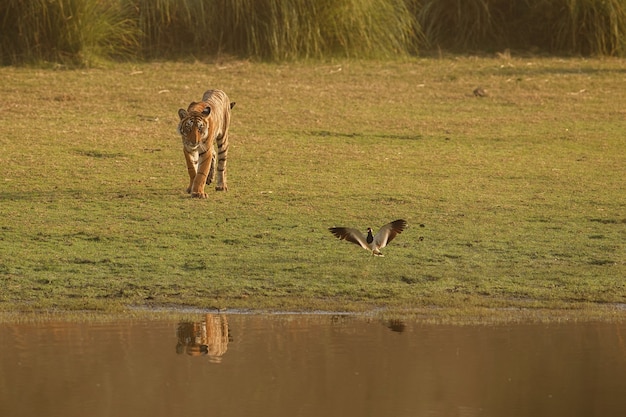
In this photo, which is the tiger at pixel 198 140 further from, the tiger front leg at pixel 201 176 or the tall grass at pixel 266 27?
the tall grass at pixel 266 27

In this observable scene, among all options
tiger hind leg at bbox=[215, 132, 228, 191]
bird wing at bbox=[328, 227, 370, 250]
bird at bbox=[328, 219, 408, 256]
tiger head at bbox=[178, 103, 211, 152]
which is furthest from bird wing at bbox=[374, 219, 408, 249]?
tiger hind leg at bbox=[215, 132, 228, 191]

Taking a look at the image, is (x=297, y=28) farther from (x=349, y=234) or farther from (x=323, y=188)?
(x=349, y=234)

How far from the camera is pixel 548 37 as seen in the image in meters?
20.3

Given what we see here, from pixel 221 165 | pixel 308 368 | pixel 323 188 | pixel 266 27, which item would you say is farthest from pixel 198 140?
pixel 266 27

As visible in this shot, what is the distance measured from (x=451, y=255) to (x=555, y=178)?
335cm

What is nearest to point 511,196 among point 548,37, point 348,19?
point 348,19

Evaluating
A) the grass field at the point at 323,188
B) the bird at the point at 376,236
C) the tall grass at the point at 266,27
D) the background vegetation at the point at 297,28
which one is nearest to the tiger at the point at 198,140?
the grass field at the point at 323,188

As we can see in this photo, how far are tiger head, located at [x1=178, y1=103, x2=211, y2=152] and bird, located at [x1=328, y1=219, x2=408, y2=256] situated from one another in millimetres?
2663

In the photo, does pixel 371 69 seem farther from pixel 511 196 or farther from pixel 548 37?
pixel 511 196

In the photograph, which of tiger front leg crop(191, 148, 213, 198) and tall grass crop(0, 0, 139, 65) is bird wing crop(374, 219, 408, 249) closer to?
tiger front leg crop(191, 148, 213, 198)

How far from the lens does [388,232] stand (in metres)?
8.76

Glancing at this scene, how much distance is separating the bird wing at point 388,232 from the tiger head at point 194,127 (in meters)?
2.77

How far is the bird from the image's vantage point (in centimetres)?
846

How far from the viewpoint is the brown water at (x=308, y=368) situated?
5.88m
